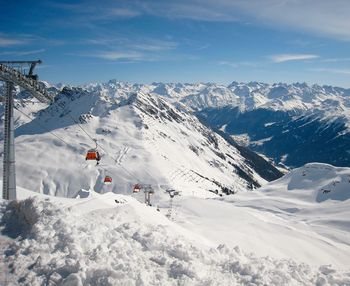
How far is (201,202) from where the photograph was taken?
66.1m

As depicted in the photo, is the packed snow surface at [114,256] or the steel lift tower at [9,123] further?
the steel lift tower at [9,123]

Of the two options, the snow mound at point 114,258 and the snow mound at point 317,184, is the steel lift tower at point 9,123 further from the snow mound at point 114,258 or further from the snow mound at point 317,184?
the snow mound at point 317,184

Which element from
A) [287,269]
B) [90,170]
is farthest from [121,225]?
[90,170]

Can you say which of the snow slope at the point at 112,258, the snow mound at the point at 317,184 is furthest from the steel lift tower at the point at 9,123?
the snow mound at the point at 317,184

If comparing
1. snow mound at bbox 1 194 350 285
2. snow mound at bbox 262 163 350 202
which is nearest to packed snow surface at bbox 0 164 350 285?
snow mound at bbox 1 194 350 285

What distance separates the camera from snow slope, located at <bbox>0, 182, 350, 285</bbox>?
50.4 ft

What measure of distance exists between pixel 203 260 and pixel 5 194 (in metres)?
15.0

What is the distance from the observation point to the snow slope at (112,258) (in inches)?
605

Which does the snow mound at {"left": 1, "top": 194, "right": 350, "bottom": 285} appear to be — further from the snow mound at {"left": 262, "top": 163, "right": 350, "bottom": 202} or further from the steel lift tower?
the snow mound at {"left": 262, "top": 163, "right": 350, "bottom": 202}

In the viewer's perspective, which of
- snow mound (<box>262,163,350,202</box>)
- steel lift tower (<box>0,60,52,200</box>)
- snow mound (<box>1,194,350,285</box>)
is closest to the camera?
snow mound (<box>1,194,350,285</box>)

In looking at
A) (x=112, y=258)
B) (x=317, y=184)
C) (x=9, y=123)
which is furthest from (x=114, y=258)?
(x=317, y=184)

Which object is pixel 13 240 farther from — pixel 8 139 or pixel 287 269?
pixel 287 269

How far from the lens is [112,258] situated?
54.2 feet

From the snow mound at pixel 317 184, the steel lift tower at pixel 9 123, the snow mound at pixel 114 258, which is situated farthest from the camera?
the snow mound at pixel 317 184
